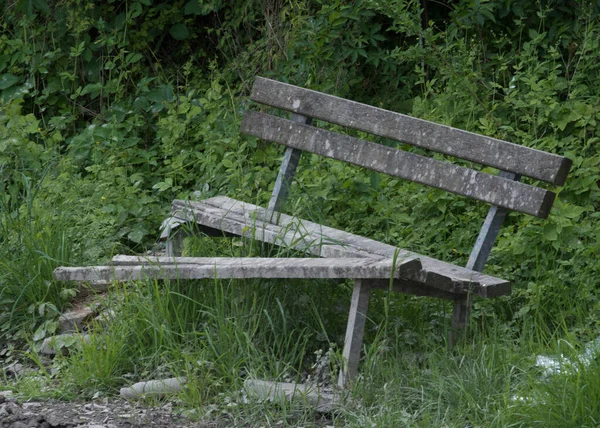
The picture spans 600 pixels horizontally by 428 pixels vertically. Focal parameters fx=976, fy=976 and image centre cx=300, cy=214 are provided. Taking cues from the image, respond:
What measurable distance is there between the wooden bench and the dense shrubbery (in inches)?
7.3

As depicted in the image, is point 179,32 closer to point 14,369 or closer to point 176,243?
point 176,243

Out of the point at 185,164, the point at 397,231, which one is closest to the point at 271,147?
the point at 185,164

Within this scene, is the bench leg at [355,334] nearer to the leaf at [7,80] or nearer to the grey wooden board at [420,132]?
the grey wooden board at [420,132]

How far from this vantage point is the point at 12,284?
4609mm

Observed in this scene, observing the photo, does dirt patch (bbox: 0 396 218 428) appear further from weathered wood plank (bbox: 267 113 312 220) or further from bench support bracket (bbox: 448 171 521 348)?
weathered wood plank (bbox: 267 113 312 220)

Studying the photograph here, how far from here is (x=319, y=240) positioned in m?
4.25

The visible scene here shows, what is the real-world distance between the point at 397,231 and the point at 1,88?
3.67 meters

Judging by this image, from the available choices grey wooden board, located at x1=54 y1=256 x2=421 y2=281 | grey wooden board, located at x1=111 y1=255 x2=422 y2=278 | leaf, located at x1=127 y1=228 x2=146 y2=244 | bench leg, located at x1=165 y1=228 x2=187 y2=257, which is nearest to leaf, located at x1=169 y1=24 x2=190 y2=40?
leaf, located at x1=127 y1=228 x2=146 y2=244

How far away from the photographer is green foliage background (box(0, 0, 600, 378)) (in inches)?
182

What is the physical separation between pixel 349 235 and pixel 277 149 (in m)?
2.10

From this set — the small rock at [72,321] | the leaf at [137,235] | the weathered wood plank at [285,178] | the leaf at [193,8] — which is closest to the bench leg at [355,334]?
the weathered wood plank at [285,178]

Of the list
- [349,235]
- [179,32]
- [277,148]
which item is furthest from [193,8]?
[349,235]

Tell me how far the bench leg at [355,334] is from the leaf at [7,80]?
455 centimetres

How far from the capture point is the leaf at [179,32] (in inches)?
302
